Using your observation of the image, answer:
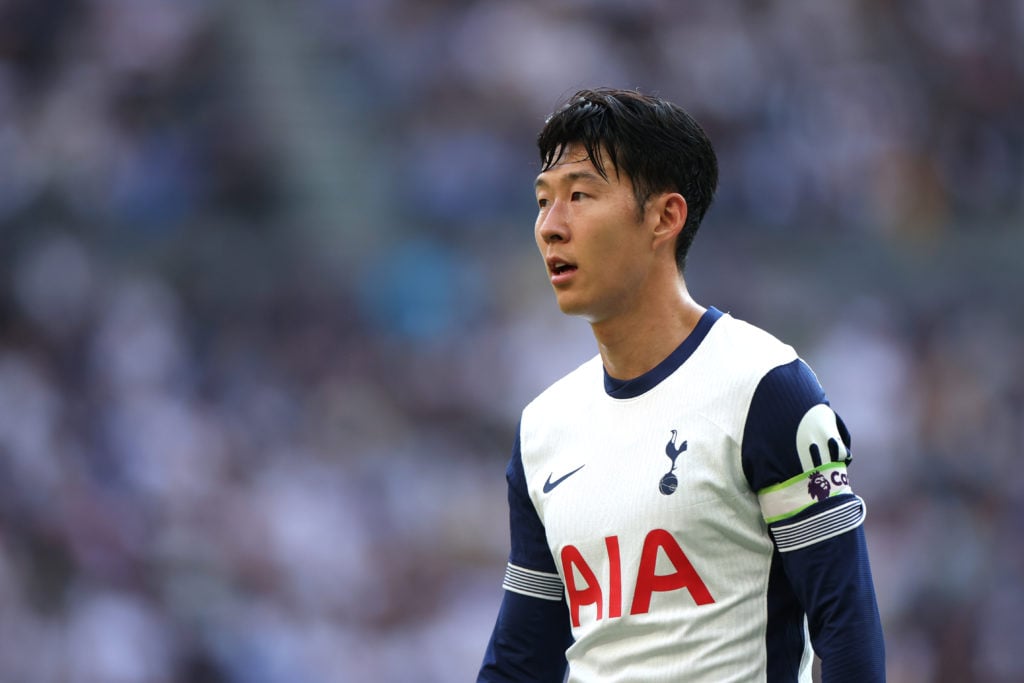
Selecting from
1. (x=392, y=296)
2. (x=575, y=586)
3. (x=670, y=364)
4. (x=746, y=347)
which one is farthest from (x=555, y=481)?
(x=392, y=296)

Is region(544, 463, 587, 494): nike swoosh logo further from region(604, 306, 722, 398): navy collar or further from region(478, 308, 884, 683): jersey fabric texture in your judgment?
region(604, 306, 722, 398): navy collar

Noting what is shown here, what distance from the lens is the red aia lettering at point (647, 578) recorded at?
8.10 ft

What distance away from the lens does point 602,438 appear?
105 inches

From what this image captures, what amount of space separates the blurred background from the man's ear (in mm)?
5574

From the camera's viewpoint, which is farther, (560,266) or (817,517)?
(560,266)

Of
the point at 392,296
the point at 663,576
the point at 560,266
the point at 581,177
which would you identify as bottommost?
the point at 663,576

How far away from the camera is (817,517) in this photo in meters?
2.37

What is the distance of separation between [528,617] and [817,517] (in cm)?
67

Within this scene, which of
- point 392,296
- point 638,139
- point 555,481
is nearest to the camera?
point 638,139

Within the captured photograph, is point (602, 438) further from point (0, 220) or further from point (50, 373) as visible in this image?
point (0, 220)

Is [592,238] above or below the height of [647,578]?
above

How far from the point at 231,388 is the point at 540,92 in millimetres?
2977

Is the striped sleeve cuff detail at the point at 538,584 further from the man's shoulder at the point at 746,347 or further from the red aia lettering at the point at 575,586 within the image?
the man's shoulder at the point at 746,347

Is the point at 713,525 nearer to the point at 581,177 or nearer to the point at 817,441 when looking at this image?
the point at 817,441
